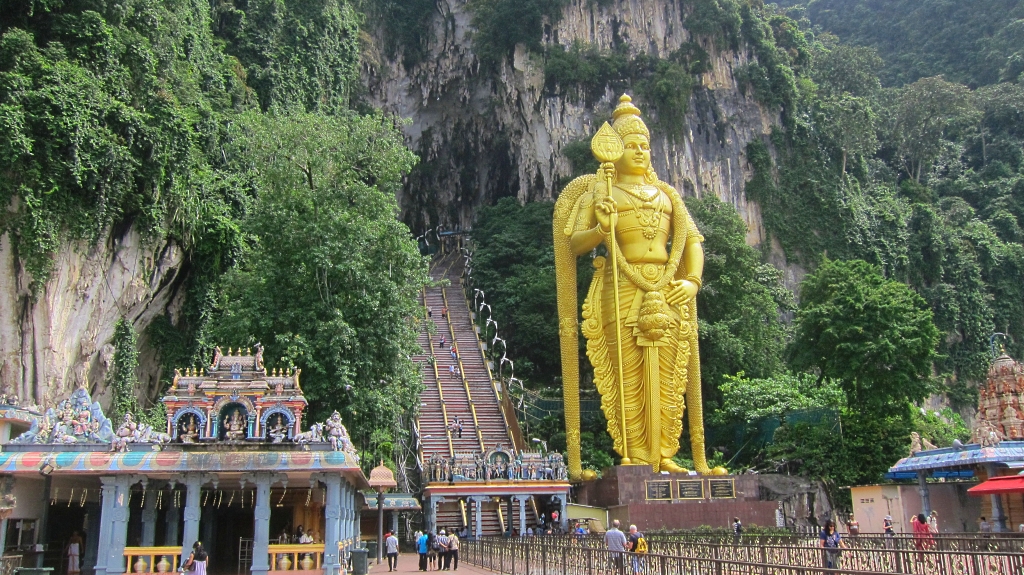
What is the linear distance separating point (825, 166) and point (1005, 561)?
103ft

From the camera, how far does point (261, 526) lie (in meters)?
11.2

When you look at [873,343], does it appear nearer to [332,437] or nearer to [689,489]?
[689,489]

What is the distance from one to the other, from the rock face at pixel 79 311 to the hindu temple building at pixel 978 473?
598 inches

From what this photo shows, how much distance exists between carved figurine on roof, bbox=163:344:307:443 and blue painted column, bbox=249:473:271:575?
0.67 meters

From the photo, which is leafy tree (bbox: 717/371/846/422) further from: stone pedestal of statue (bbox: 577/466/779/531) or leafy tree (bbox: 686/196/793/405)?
stone pedestal of statue (bbox: 577/466/779/531)

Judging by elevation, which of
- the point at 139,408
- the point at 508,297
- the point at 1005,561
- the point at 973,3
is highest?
the point at 973,3

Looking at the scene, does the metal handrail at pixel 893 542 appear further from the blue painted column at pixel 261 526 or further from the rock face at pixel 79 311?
the rock face at pixel 79 311

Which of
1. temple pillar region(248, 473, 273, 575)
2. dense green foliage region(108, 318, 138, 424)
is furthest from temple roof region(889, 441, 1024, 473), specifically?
dense green foliage region(108, 318, 138, 424)

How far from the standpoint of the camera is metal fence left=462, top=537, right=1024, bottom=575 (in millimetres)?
7129

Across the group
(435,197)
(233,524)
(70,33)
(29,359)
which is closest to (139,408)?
(29,359)

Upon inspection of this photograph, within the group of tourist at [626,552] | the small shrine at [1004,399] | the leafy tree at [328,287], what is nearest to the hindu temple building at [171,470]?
the leafy tree at [328,287]

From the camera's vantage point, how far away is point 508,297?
30.8 metres

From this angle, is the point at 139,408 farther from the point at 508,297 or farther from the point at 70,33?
the point at 508,297

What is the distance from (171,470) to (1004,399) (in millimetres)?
16569
